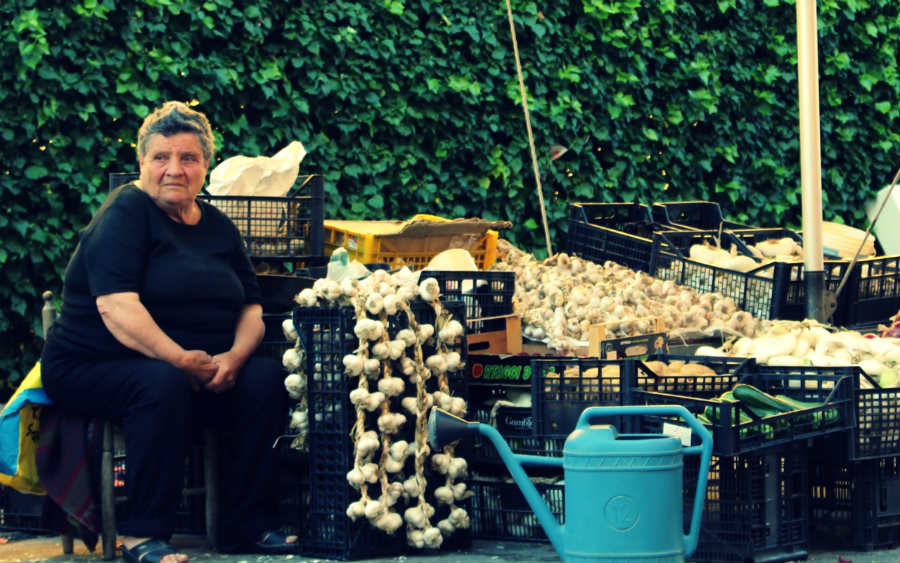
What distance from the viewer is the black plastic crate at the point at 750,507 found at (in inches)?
159

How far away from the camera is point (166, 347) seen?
4.28m

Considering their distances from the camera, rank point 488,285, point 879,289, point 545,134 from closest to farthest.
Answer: point 488,285 < point 879,289 < point 545,134

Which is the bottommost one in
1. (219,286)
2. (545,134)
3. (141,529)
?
(141,529)

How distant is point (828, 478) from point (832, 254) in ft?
10.2

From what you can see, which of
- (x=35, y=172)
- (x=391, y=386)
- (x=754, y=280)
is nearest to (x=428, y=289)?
(x=391, y=386)

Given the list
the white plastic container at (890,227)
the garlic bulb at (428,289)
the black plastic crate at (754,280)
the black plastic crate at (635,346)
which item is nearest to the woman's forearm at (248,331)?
the garlic bulb at (428,289)

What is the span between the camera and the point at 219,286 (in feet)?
14.8

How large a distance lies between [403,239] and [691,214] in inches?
103

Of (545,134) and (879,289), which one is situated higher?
(545,134)

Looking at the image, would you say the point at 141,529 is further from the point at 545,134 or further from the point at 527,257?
the point at 545,134

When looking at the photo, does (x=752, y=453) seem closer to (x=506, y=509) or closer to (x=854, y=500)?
(x=854, y=500)

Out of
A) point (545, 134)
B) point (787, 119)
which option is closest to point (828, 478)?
point (545, 134)

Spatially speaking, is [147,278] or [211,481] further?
[211,481]

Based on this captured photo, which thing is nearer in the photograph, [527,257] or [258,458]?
[258,458]
